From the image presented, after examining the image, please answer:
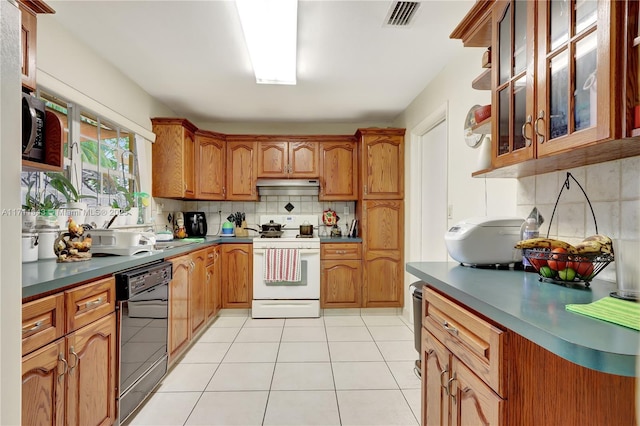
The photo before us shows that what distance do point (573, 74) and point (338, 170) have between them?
10.1 ft

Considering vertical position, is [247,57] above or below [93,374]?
above

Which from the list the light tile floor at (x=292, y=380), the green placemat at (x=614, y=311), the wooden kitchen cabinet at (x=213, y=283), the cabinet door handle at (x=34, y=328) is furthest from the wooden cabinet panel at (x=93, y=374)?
the green placemat at (x=614, y=311)

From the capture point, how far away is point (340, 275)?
378cm

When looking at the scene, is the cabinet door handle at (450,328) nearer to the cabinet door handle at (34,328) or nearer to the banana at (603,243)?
the banana at (603,243)

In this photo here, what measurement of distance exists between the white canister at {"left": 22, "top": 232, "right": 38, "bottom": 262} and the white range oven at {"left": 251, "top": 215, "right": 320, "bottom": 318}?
2187 millimetres

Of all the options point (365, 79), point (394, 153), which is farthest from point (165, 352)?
point (394, 153)

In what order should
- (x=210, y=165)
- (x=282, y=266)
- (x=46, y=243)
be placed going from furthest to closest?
(x=210, y=165) < (x=282, y=266) < (x=46, y=243)

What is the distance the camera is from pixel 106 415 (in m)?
1.55

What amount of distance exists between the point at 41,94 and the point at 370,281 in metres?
3.34

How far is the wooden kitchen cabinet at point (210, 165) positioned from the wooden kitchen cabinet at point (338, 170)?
4.13ft

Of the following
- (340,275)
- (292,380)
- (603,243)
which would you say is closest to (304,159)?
(340,275)

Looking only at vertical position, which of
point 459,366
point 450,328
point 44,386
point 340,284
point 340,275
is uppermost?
point 450,328

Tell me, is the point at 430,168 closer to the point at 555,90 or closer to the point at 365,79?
the point at 365,79

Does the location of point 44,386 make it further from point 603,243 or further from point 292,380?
point 603,243
